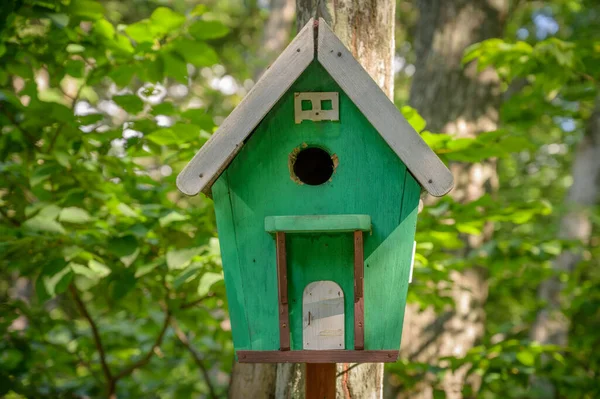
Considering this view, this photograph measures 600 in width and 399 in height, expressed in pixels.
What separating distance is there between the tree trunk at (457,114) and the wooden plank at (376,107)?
2.39 m

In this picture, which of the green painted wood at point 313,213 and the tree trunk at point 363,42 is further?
the tree trunk at point 363,42

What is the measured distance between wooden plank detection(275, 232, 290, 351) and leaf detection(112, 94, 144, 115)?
1.10 m

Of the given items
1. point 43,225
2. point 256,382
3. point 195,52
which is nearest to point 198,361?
point 256,382

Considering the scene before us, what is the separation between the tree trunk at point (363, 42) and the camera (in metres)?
1.99

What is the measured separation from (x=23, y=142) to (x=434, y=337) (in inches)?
113

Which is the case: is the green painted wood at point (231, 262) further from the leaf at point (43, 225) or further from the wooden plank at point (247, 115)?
the leaf at point (43, 225)

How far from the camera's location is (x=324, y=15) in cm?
203

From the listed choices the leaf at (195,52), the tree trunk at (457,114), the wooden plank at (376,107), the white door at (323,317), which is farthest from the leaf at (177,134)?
the tree trunk at (457,114)

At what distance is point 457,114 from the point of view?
3959 mm

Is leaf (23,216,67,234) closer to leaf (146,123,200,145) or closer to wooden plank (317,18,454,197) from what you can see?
leaf (146,123,200,145)

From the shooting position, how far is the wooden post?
1.65 metres

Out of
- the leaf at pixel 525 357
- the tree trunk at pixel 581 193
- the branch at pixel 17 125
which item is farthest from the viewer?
the tree trunk at pixel 581 193

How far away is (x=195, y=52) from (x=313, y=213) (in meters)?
1.02

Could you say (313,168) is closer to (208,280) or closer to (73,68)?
(208,280)
